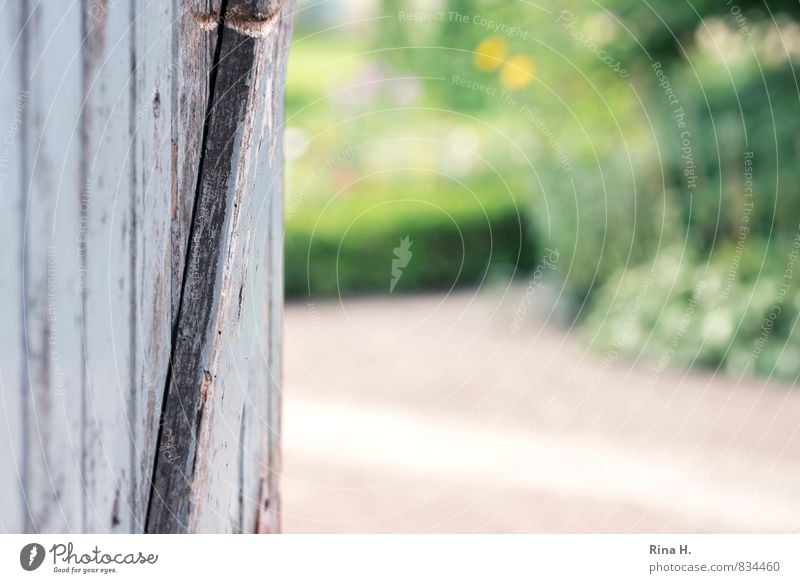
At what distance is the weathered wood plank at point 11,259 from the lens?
51.0 inches

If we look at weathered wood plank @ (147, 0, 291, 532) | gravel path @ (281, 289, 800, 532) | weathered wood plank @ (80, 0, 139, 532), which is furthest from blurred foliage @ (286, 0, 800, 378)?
weathered wood plank @ (80, 0, 139, 532)

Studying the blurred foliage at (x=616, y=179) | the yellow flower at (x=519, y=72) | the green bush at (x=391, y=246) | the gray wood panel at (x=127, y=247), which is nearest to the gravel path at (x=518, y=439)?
the blurred foliage at (x=616, y=179)

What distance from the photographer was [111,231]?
145cm

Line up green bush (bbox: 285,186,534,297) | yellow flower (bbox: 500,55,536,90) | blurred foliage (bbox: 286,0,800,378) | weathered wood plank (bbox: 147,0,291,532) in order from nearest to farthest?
weathered wood plank (bbox: 147,0,291,532), blurred foliage (bbox: 286,0,800,378), yellow flower (bbox: 500,55,536,90), green bush (bbox: 285,186,534,297)

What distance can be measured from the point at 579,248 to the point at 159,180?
19.1 feet

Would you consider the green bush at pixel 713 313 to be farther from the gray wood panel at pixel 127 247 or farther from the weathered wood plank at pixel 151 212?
the weathered wood plank at pixel 151 212

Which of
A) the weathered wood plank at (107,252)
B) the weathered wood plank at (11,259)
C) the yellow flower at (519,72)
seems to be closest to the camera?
the weathered wood plank at (11,259)

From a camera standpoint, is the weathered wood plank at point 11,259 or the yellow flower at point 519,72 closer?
the weathered wood plank at point 11,259

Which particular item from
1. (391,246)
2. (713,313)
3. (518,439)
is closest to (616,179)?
(713,313)

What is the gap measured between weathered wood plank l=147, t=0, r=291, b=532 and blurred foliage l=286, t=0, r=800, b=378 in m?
2.97

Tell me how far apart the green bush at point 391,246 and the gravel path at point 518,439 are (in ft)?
3.79

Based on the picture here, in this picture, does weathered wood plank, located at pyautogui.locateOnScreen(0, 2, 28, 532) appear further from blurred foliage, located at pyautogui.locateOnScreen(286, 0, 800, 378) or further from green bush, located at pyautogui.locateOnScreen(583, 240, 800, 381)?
green bush, located at pyautogui.locateOnScreen(583, 240, 800, 381)

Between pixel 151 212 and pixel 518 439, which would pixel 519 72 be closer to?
pixel 518 439

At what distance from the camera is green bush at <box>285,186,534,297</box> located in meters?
8.37
